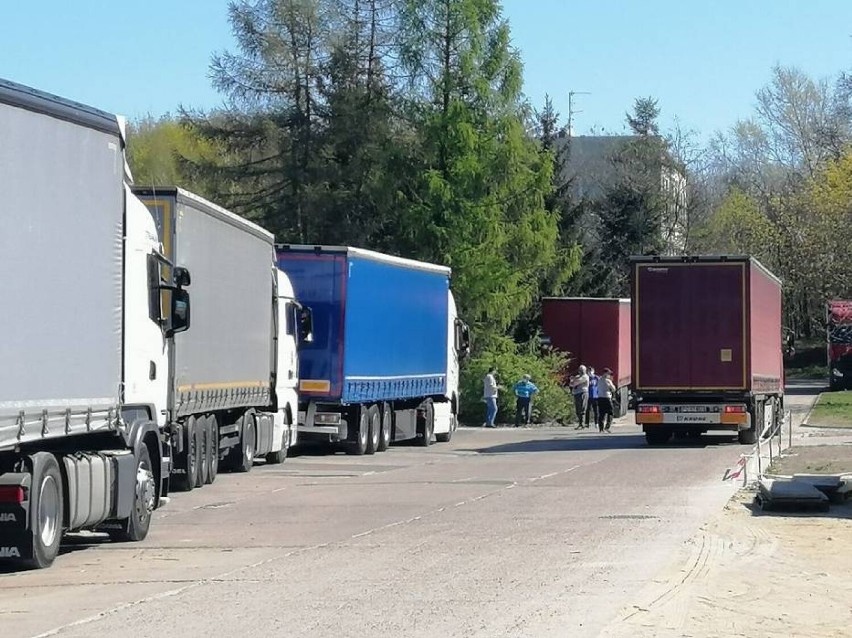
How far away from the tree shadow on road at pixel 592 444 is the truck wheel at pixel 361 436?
9.97ft

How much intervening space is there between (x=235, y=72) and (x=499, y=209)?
11.2 m

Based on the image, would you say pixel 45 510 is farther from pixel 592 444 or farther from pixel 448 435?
pixel 448 435

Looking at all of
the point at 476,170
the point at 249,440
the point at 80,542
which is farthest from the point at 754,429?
the point at 80,542

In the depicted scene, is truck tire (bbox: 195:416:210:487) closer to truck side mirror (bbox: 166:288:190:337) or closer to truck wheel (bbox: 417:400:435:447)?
truck side mirror (bbox: 166:288:190:337)

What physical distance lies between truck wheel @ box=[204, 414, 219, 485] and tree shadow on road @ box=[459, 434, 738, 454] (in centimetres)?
1000

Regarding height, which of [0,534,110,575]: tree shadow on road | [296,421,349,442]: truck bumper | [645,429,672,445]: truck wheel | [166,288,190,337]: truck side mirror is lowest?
[0,534,110,575]: tree shadow on road

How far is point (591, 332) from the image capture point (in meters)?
47.8

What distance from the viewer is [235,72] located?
52750 millimetres

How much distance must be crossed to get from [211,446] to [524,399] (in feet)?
72.4

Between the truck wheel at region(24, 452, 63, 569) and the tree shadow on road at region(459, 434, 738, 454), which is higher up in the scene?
the truck wheel at region(24, 452, 63, 569)

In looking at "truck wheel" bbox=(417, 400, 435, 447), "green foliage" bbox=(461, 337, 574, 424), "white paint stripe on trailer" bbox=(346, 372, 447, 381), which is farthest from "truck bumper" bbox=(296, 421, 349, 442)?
"green foliage" bbox=(461, 337, 574, 424)

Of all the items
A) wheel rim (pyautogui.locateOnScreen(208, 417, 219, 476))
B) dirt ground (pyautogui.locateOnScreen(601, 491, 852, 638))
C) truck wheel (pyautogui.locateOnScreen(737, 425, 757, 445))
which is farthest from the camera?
truck wheel (pyautogui.locateOnScreen(737, 425, 757, 445))

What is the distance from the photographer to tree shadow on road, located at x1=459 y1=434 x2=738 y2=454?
31.6 metres

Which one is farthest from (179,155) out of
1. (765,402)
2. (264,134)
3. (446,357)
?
(765,402)
